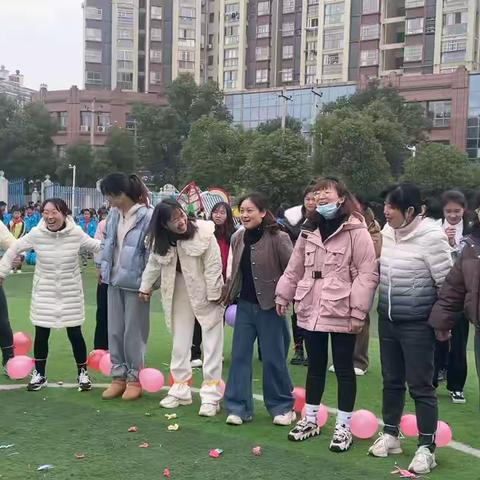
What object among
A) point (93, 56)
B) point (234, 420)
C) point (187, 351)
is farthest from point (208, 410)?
point (93, 56)

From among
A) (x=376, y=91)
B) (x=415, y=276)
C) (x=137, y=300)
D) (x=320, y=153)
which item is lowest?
(x=137, y=300)

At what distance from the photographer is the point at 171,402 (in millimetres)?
5301

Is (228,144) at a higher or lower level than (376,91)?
lower

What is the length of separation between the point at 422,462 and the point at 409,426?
413 millimetres

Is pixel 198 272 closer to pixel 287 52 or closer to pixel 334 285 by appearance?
pixel 334 285

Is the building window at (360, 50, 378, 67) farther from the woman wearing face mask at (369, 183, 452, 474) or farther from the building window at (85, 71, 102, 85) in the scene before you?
the woman wearing face mask at (369, 183, 452, 474)

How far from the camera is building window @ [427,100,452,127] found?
52281 millimetres

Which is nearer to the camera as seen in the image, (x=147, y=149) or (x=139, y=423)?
(x=139, y=423)

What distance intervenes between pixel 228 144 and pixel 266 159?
5.84 metres

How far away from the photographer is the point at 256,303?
16.1 ft

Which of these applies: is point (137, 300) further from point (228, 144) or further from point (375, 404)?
point (228, 144)

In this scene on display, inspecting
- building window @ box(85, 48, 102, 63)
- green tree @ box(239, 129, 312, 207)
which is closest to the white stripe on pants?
green tree @ box(239, 129, 312, 207)

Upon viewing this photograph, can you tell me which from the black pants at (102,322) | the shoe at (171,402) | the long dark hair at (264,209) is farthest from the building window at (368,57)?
the shoe at (171,402)

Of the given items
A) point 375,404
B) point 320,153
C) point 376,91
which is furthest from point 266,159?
point 375,404
